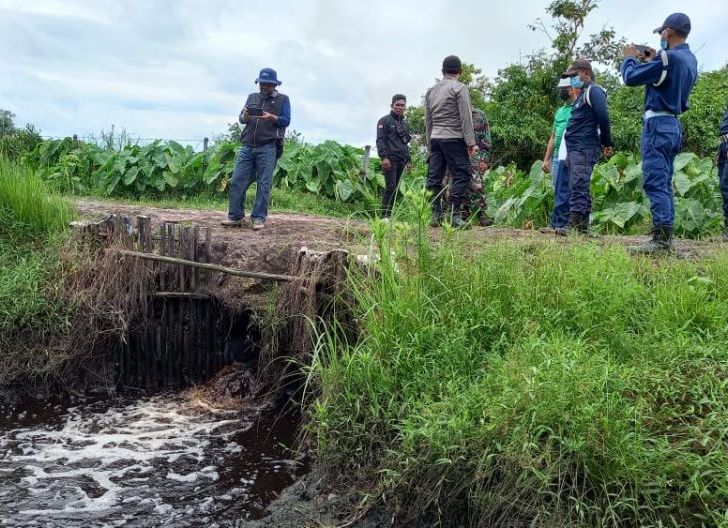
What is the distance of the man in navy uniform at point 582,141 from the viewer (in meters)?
6.37

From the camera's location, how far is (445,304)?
4211 millimetres

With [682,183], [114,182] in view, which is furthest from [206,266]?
[114,182]

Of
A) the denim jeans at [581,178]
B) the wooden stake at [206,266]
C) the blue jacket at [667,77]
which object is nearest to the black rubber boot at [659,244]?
the blue jacket at [667,77]

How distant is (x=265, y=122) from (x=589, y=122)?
3.15 meters

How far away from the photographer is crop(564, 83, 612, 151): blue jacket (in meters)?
6.27

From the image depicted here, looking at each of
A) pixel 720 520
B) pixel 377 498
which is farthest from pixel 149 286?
pixel 720 520

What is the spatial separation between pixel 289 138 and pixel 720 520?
42.8 feet

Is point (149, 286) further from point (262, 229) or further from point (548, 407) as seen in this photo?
point (548, 407)

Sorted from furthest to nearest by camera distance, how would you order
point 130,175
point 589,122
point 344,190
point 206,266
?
1. point 130,175
2. point 344,190
3. point 589,122
4. point 206,266

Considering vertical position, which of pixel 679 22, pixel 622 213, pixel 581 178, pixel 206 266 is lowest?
pixel 206 266

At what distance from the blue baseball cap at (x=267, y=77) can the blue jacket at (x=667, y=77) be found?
335 cm

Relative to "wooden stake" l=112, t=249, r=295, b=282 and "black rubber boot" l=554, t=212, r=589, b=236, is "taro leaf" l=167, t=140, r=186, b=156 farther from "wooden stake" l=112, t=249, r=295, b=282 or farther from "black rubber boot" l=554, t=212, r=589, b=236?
"black rubber boot" l=554, t=212, r=589, b=236

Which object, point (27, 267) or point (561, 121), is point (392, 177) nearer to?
point (561, 121)

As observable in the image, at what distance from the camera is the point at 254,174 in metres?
7.46
